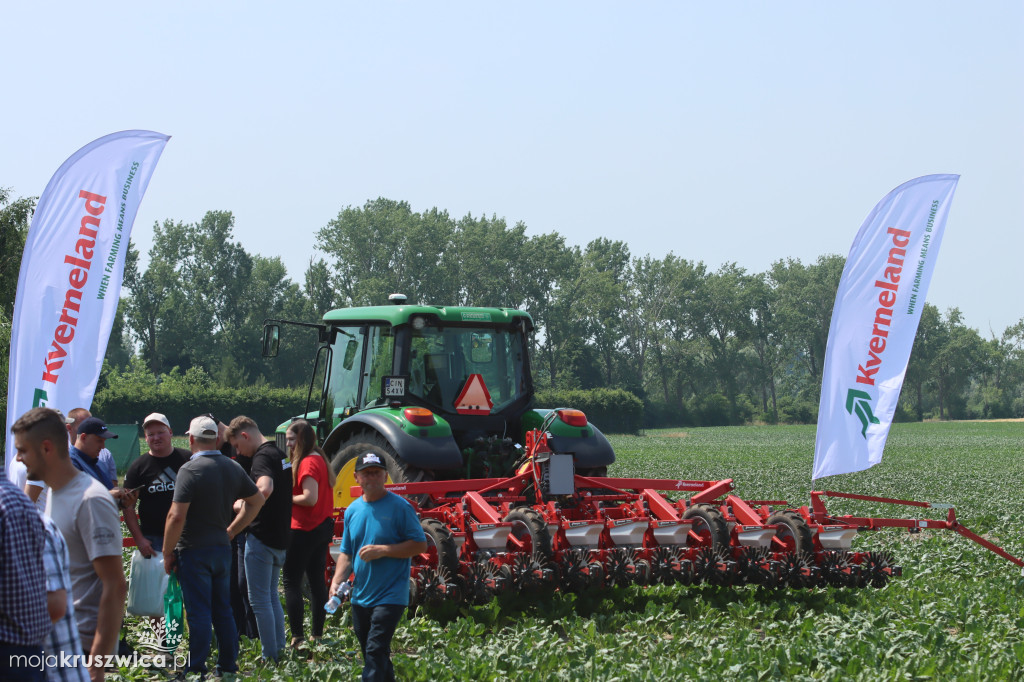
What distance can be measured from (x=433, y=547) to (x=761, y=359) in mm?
97617

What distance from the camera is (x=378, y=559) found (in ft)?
18.2

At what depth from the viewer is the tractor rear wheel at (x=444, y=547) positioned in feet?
25.2

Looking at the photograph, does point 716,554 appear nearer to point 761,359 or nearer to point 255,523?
point 255,523

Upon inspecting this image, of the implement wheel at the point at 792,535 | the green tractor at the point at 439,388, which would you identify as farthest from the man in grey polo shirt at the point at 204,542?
the implement wheel at the point at 792,535

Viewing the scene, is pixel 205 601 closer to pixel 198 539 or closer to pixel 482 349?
pixel 198 539

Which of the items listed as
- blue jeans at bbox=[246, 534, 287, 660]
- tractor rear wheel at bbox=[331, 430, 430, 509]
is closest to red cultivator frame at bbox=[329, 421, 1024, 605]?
tractor rear wheel at bbox=[331, 430, 430, 509]

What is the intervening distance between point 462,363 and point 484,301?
236ft

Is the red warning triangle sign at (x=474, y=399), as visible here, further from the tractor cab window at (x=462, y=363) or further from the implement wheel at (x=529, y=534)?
the implement wheel at (x=529, y=534)

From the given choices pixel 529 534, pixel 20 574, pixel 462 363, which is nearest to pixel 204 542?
pixel 20 574

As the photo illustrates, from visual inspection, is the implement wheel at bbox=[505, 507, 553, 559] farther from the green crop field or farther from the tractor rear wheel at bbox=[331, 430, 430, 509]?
the tractor rear wheel at bbox=[331, 430, 430, 509]

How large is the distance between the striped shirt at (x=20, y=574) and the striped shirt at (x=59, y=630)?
0.07 meters

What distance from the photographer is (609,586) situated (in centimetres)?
834

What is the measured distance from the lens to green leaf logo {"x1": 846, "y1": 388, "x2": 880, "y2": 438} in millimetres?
9648

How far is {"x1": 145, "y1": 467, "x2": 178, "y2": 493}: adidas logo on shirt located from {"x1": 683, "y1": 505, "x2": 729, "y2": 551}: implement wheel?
462 cm
